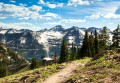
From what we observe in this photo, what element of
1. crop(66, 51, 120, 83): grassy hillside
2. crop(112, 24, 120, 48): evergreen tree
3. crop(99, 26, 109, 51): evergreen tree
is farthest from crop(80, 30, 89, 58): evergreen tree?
crop(66, 51, 120, 83): grassy hillside

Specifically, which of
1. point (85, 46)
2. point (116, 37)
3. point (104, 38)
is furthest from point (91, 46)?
point (116, 37)

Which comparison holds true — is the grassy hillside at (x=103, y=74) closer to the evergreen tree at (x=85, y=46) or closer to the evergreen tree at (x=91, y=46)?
the evergreen tree at (x=85, y=46)

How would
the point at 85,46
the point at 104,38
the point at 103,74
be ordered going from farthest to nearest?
1. the point at 104,38
2. the point at 85,46
3. the point at 103,74

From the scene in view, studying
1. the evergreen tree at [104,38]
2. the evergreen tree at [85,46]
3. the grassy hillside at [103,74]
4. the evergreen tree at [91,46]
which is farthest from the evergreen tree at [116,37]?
the grassy hillside at [103,74]

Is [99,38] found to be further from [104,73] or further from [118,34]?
[104,73]

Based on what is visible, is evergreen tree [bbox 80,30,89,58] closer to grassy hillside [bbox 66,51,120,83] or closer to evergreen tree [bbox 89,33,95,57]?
evergreen tree [bbox 89,33,95,57]

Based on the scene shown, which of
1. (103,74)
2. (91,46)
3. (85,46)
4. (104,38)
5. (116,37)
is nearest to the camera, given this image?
(103,74)

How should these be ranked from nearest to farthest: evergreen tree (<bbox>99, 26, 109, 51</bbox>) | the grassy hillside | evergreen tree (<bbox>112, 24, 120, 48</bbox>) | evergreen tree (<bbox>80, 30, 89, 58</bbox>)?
the grassy hillside < evergreen tree (<bbox>112, 24, 120, 48</bbox>) < evergreen tree (<bbox>99, 26, 109, 51</bbox>) < evergreen tree (<bbox>80, 30, 89, 58</bbox>)

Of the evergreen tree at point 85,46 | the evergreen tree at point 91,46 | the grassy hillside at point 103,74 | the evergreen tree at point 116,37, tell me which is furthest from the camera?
the evergreen tree at point 91,46

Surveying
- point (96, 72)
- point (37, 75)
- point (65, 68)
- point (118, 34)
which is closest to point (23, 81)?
point (37, 75)

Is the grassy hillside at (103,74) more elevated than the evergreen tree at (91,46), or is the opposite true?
the grassy hillside at (103,74)

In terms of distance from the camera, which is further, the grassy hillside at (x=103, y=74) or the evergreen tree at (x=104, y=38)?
the evergreen tree at (x=104, y=38)

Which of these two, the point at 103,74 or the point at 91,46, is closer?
the point at 103,74

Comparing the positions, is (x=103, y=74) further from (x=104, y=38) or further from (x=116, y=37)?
(x=104, y=38)
